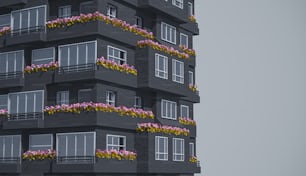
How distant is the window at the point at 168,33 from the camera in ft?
172

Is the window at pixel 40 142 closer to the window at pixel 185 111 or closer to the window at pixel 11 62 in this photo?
the window at pixel 11 62

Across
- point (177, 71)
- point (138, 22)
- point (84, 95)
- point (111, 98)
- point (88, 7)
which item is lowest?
point (111, 98)

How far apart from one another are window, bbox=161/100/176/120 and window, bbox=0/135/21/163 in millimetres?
12918

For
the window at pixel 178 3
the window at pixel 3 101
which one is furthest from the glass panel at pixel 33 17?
the window at pixel 178 3

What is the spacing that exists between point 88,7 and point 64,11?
9.40 ft

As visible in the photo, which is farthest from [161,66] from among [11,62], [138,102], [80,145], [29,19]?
[11,62]

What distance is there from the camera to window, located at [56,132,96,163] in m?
42.3

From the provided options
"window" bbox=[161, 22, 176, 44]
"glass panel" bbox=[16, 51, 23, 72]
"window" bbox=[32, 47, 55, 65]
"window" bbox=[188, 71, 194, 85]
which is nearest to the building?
"window" bbox=[32, 47, 55, 65]

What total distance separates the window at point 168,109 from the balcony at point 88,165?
831 cm

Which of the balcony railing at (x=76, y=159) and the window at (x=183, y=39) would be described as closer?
the balcony railing at (x=76, y=159)

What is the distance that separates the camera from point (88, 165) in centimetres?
4125

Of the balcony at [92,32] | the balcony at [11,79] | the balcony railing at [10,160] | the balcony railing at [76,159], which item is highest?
the balcony at [92,32]

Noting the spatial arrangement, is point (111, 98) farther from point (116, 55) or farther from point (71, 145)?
point (71, 145)

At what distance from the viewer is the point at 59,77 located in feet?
146
